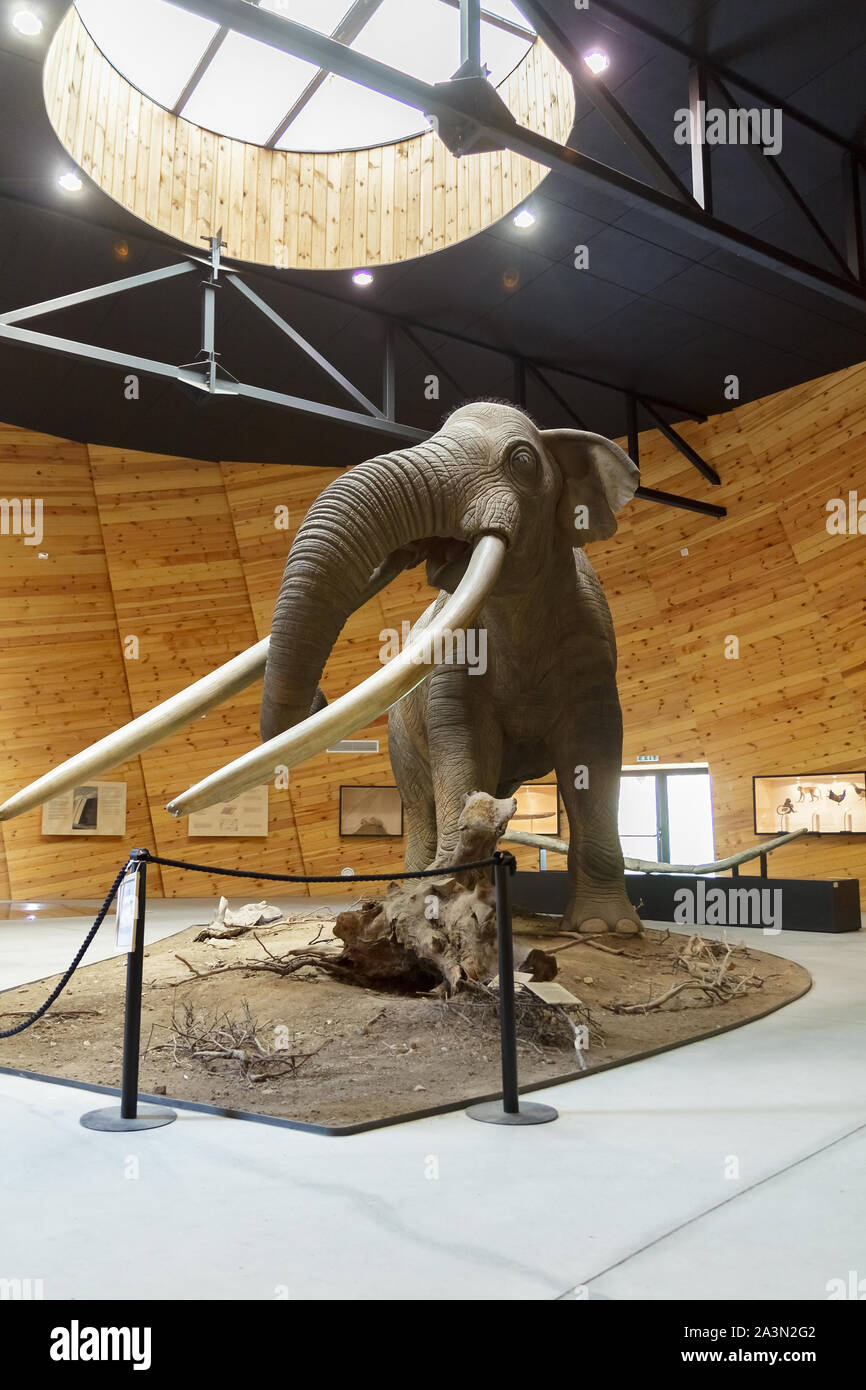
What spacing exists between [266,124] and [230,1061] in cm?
1028

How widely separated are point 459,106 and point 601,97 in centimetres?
140

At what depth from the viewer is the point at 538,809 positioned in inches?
597

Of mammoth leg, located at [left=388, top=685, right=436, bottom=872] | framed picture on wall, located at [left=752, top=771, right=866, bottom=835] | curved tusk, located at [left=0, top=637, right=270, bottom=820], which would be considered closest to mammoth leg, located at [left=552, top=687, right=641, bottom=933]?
mammoth leg, located at [left=388, top=685, right=436, bottom=872]

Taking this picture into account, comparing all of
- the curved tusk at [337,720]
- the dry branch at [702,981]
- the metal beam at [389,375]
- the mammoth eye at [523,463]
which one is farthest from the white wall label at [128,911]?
the metal beam at [389,375]

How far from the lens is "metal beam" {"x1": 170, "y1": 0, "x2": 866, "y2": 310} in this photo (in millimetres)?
5613

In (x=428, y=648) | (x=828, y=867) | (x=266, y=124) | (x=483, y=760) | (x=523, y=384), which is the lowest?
(x=828, y=867)

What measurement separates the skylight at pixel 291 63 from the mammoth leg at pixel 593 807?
238 inches

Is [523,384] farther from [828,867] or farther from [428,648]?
[428,648]

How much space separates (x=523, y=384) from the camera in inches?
489

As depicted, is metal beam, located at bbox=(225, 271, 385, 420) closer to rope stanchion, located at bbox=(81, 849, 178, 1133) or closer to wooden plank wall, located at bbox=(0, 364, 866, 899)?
wooden plank wall, located at bbox=(0, 364, 866, 899)

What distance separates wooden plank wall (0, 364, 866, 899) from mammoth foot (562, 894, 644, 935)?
7743 mm

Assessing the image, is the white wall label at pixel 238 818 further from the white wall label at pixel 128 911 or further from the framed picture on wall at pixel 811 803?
the white wall label at pixel 128 911

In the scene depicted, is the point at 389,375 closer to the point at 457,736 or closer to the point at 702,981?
the point at 457,736
